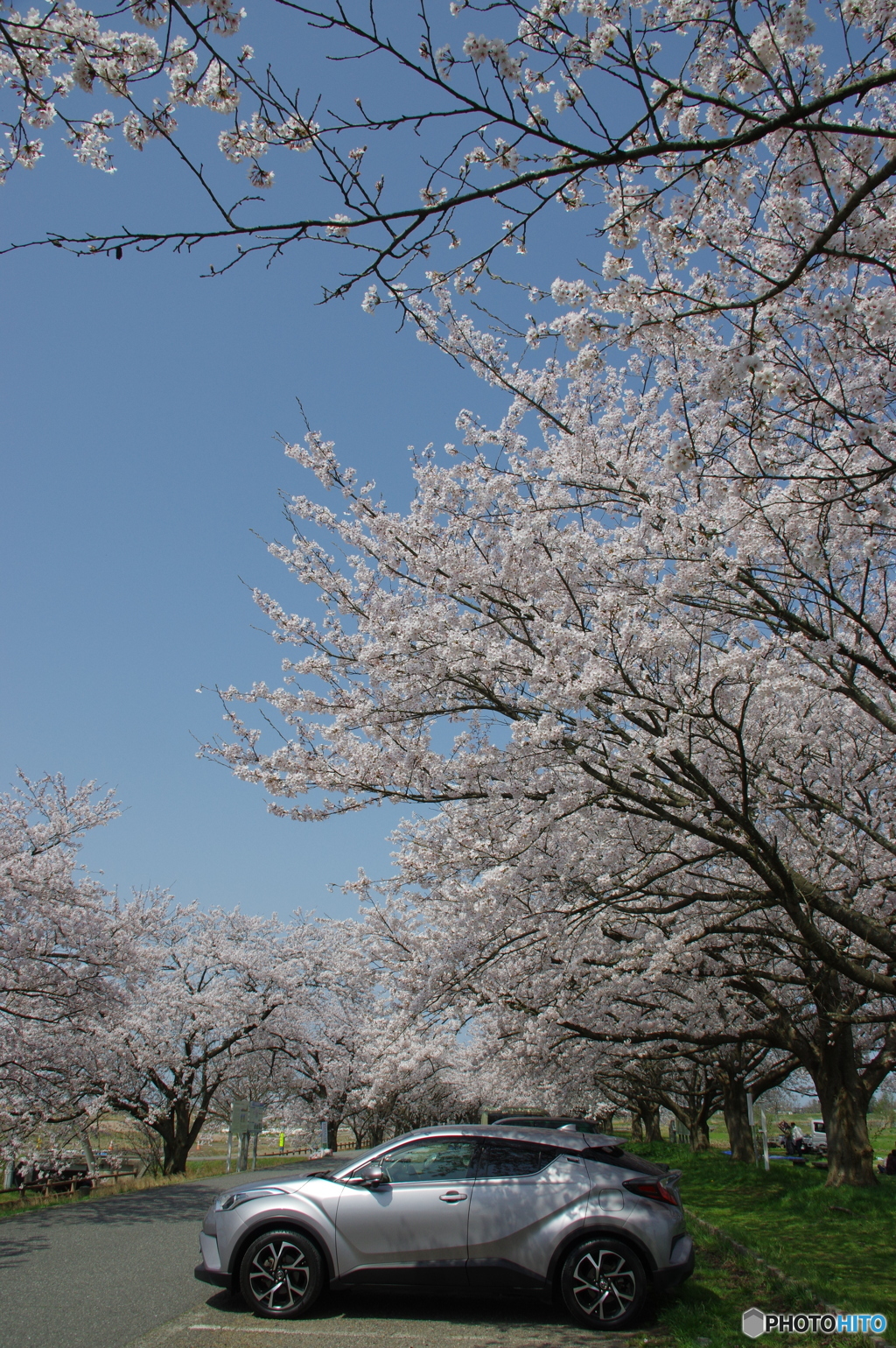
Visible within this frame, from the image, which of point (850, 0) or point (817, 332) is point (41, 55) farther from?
point (817, 332)

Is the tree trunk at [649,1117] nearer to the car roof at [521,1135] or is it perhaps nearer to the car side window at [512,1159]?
the car roof at [521,1135]

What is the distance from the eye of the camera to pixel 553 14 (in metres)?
3.57

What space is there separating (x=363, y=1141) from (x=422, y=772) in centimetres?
4657

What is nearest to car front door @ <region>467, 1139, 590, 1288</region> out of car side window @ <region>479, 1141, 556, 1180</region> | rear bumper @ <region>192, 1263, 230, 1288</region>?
car side window @ <region>479, 1141, 556, 1180</region>

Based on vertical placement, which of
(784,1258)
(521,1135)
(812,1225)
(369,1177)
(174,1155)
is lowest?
(174,1155)

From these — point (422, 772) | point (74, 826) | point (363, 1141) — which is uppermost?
point (74, 826)

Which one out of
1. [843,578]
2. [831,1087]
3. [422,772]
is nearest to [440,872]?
[422,772]

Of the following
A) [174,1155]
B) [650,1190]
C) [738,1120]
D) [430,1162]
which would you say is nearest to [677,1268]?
[650,1190]

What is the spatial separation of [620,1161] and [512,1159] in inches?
32.7

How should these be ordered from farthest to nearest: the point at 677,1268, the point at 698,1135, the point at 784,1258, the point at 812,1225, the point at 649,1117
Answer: the point at 649,1117 → the point at 698,1135 → the point at 812,1225 → the point at 784,1258 → the point at 677,1268

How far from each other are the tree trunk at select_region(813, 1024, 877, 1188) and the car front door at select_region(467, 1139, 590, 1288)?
817 cm

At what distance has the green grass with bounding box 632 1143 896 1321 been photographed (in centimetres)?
582

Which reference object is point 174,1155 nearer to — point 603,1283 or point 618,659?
point 603,1283

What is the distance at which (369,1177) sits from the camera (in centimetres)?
555
